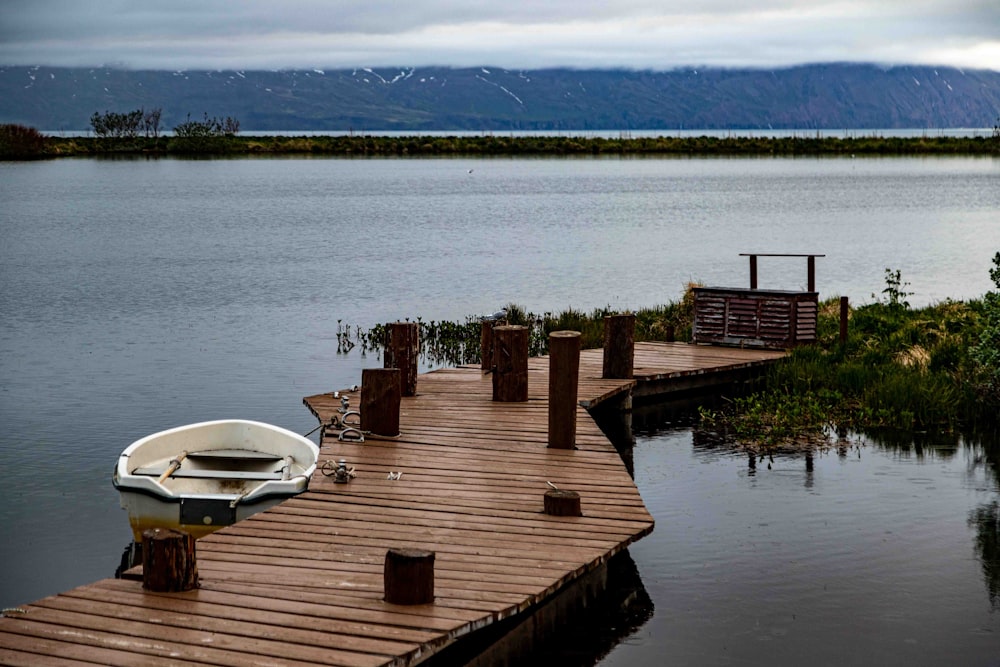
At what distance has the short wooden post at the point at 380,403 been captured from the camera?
1370 centimetres

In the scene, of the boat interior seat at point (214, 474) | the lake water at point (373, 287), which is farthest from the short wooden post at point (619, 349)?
the boat interior seat at point (214, 474)

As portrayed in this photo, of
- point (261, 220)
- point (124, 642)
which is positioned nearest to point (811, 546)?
point (124, 642)

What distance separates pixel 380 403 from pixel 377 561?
4.36 meters

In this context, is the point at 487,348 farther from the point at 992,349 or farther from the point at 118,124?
the point at 118,124

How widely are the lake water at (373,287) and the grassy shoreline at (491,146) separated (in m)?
39.7

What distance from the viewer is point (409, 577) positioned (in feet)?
28.3

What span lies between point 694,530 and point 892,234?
42790mm

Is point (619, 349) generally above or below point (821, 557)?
above

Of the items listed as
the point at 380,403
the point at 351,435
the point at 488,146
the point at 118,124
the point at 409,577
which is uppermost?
the point at 118,124

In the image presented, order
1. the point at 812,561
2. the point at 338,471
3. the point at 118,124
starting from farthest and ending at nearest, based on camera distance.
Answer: the point at 118,124
the point at 812,561
the point at 338,471

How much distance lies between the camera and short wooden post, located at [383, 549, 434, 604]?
28.3 ft

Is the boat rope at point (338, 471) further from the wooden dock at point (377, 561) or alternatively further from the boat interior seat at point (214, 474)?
the boat interior seat at point (214, 474)

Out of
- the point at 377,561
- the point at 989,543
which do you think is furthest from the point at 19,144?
the point at 377,561

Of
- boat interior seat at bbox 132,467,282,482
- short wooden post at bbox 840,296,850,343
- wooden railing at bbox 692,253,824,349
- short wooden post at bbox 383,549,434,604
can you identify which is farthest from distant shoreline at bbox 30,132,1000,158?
short wooden post at bbox 383,549,434,604
